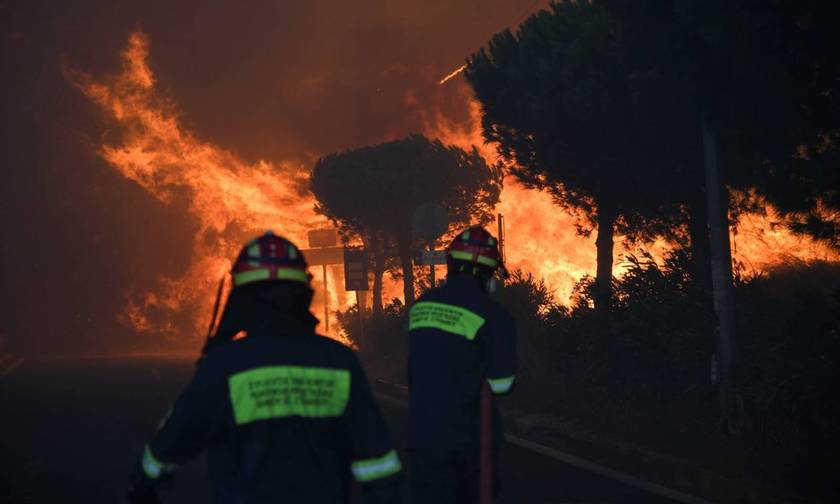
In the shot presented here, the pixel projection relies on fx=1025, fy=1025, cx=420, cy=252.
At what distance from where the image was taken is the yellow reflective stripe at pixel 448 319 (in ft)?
16.8

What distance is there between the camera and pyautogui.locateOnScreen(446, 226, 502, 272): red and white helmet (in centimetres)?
539

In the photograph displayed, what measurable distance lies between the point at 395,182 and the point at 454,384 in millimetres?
32554

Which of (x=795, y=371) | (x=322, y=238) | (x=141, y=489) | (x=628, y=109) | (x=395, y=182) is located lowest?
(x=795, y=371)

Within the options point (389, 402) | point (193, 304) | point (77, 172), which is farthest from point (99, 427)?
point (77, 172)

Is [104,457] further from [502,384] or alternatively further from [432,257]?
[432,257]

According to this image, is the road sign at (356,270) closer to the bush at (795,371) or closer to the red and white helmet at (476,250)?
the bush at (795,371)

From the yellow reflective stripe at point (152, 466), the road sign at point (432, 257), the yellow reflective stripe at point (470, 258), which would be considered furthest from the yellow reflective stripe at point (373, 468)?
the road sign at point (432, 257)

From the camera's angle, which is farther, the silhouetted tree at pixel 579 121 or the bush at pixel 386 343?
the bush at pixel 386 343

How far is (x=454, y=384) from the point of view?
5.09 m

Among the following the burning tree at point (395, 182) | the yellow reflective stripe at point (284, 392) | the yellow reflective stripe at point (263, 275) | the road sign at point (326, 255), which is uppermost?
the burning tree at point (395, 182)

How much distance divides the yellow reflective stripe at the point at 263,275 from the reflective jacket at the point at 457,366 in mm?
1875

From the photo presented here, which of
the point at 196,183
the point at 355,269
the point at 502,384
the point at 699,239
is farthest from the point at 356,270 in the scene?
the point at 196,183

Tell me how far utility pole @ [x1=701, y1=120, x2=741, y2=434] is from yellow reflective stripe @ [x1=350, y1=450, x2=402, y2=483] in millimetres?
8357

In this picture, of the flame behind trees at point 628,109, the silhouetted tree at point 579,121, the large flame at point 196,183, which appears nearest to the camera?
the flame behind trees at point 628,109
